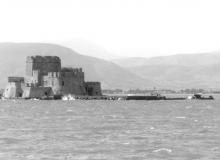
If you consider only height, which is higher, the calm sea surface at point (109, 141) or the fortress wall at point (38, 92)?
the fortress wall at point (38, 92)

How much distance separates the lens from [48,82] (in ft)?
577

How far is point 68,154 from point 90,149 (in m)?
2.87

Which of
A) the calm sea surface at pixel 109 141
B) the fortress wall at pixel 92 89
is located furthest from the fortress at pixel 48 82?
the calm sea surface at pixel 109 141

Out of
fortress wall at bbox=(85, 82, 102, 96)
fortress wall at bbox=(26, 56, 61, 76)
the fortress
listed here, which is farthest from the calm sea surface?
fortress wall at bbox=(26, 56, 61, 76)

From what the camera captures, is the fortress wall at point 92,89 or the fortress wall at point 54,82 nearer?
the fortress wall at point 54,82

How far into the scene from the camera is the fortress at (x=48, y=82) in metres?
173

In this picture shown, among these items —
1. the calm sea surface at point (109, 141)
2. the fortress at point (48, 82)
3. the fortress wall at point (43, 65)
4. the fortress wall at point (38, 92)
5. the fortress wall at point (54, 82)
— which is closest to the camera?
the calm sea surface at point (109, 141)

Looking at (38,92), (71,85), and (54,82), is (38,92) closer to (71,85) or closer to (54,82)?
(54,82)

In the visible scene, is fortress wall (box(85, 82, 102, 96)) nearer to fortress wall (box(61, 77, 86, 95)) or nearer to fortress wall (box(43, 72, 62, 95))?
fortress wall (box(61, 77, 86, 95))

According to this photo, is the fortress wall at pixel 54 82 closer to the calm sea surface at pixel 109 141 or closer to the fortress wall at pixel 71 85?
the fortress wall at pixel 71 85

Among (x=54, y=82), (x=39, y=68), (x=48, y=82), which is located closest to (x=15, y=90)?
(x=39, y=68)

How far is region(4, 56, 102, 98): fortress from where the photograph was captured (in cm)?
17338

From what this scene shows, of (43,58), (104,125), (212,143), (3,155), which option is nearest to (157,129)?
(104,125)

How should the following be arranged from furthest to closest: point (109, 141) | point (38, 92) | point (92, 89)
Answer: point (92, 89) < point (38, 92) < point (109, 141)
